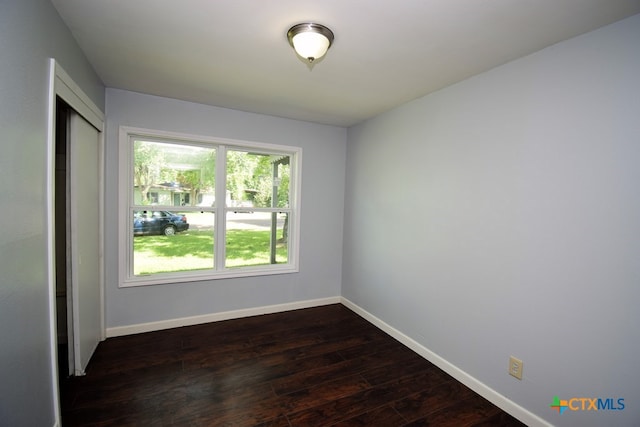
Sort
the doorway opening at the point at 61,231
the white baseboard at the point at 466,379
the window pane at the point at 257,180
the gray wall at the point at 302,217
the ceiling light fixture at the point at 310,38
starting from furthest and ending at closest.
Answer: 1. the window pane at the point at 257,180
2. the gray wall at the point at 302,217
3. the doorway opening at the point at 61,231
4. the white baseboard at the point at 466,379
5. the ceiling light fixture at the point at 310,38

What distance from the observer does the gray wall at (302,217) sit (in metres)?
2.85

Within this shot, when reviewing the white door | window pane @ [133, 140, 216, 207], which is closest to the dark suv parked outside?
window pane @ [133, 140, 216, 207]

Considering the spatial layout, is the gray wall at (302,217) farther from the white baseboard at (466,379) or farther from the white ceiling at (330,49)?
the white baseboard at (466,379)

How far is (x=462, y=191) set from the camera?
238cm

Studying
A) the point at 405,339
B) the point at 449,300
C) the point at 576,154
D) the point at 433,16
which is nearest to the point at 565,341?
the point at 449,300

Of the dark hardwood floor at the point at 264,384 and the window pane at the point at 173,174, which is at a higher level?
the window pane at the point at 173,174

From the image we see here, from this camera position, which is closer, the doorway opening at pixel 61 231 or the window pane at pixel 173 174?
the doorway opening at pixel 61 231

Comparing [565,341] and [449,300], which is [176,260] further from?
[565,341]

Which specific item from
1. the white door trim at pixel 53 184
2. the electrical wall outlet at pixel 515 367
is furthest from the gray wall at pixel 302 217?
the electrical wall outlet at pixel 515 367

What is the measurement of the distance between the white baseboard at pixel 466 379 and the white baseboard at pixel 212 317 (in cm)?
83

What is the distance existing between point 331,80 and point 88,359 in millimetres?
3184

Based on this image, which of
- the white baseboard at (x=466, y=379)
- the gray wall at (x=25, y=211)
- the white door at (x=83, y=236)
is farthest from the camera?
the white door at (x=83, y=236)

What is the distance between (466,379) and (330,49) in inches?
109

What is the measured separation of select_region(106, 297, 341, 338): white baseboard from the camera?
2931 millimetres
